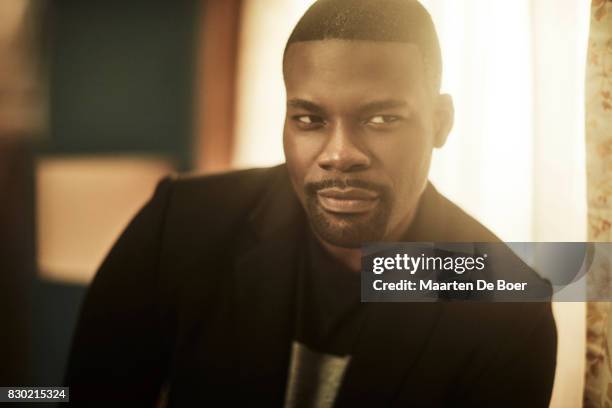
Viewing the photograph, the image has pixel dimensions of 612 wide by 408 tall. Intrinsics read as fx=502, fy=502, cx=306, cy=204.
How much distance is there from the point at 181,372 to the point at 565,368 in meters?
0.77

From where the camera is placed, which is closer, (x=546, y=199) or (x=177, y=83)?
(x=546, y=199)

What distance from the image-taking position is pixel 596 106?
36.7 inches

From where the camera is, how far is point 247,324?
38.7 inches

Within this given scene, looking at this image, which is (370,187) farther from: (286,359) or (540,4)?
(540,4)

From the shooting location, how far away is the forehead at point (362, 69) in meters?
0.88

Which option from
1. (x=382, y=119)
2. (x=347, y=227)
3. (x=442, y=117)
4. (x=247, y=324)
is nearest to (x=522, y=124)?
(x=442, y=117)

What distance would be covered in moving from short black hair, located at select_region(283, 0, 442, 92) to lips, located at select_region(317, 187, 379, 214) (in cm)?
24

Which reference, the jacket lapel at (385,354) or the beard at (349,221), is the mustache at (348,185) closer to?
the beard at (349,221)

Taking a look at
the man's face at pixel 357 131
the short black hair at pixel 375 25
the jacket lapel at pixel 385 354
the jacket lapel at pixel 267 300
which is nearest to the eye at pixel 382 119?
the man's face at pixel 357 131

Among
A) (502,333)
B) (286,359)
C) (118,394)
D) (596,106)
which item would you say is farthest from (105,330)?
(596,106)

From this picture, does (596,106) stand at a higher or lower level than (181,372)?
higher

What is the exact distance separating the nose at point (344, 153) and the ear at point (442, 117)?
0.54 feet

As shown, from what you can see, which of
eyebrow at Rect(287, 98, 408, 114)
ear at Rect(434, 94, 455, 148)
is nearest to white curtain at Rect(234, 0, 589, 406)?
ear at Rect(434, 94, 455, 148)

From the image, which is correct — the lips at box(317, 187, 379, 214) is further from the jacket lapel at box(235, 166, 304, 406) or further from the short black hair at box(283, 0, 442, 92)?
the short black hair at box(283, 0, 442, 92)
